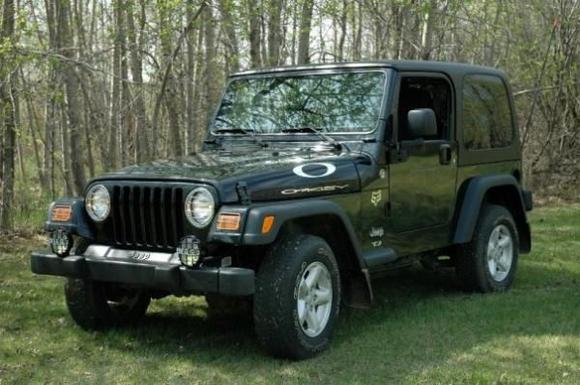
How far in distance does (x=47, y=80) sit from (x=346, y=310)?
647 cm

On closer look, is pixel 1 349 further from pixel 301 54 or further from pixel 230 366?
pixel 301 54

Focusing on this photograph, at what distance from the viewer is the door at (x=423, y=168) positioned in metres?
6.12

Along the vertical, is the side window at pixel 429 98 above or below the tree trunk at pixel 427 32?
below

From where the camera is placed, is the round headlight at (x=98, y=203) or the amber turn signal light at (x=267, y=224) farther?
the round headlight at (x=98, y=203)

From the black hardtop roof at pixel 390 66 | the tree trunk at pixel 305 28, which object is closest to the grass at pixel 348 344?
the black hardtop roof at pixel 390 66

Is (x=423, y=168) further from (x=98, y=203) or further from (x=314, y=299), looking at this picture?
(x=98, y=203)

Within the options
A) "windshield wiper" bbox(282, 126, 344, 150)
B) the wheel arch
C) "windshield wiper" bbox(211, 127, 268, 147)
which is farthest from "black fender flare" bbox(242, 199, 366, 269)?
"windshield wiper" bbox(211, 127, 268, 147)

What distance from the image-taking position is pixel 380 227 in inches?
235

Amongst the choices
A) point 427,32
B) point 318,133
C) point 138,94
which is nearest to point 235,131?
point 318,133

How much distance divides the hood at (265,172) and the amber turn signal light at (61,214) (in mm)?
316

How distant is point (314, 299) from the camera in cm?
527

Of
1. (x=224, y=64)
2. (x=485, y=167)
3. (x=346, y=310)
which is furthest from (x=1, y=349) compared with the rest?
(x=224, y=64)

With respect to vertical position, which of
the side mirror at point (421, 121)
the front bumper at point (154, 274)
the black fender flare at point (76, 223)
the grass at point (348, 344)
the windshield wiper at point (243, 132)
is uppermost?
the side mirror at point (421, 121)

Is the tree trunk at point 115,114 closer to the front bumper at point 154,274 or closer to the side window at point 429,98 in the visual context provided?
the side window at point 429,98
